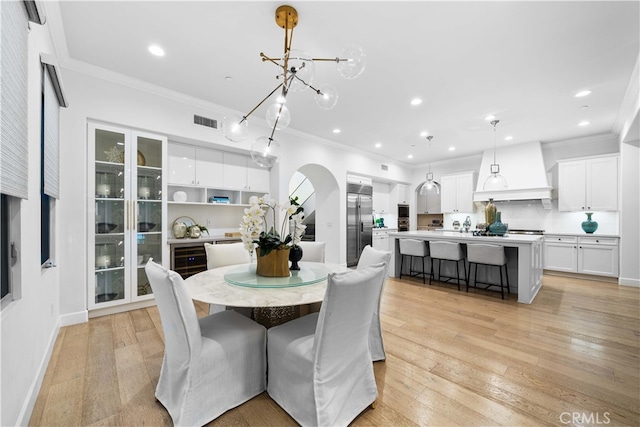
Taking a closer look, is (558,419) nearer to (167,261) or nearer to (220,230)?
(167,261)

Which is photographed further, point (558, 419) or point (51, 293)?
point (51, 293)

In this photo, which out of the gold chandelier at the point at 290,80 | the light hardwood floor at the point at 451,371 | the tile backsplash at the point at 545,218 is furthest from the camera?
the tile backsplash at the point at 545,218

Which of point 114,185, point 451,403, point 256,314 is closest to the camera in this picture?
point 451,403

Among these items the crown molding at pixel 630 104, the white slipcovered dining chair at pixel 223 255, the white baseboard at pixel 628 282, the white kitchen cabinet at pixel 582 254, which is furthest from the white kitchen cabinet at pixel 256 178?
the white baseboard at pixel 628 282

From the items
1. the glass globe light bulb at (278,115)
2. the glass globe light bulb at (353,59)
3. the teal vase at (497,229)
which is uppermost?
the glass globe light bulb at (353,59)

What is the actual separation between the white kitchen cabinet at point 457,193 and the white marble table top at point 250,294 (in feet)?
20.5

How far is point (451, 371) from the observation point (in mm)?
2072

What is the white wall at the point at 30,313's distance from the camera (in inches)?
53.2

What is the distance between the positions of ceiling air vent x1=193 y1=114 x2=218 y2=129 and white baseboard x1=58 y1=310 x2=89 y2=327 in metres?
2.71

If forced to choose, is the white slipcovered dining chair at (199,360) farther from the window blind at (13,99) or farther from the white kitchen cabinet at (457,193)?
the white kitchen cabinet at (457,193)

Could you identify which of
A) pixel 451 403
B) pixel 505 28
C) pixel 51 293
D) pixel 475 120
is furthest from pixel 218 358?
pixel 475 120

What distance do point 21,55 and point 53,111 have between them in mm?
1315

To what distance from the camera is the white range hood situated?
5.71 meters

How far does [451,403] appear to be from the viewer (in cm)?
172
